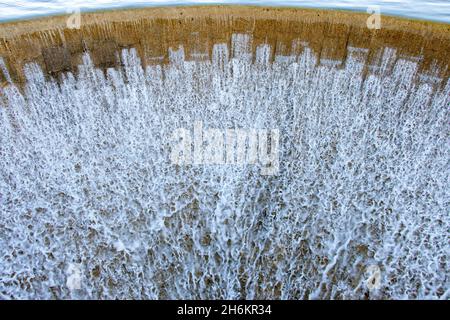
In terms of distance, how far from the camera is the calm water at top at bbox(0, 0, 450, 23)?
33.1 ft

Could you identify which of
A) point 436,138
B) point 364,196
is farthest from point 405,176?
point 436,138

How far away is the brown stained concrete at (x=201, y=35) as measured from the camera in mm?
8688

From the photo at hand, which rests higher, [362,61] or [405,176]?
[362,61]

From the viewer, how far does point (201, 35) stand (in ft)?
32.3

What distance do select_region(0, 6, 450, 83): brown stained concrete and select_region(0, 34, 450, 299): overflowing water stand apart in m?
0.28

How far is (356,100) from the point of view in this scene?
895 cm

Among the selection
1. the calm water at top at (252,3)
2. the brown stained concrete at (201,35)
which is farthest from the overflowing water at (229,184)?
the calm water at top at (252,3)

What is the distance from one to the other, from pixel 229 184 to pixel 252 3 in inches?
259

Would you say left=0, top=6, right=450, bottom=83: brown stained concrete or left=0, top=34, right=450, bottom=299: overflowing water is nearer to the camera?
left=0, top=34, right=450, bottom=299: overflowing water

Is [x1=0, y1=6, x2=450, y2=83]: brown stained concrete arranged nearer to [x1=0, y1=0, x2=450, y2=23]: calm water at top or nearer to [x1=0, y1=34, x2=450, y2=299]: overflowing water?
[x1=0, y1=34, x2=450, y2=299]: overflowing water

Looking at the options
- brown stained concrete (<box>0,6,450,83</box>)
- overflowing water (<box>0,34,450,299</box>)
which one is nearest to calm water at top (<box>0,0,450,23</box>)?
brown stained concrete (<box>0,6,450,83</box>)

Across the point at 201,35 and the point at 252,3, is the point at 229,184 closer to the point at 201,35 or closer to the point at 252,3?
the point at 201,35

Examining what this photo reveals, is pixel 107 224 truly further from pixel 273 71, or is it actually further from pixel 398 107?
pixel 398 107
